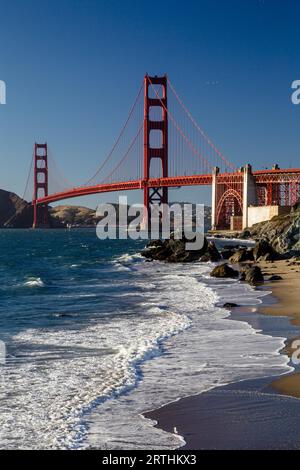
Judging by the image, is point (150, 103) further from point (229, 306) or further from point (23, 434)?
point (23, 434)

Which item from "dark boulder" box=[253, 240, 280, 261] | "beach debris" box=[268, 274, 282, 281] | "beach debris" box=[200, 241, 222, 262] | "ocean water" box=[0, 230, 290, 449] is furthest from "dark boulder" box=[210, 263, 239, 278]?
"beach debris" box=[200, 241, 222, 262]

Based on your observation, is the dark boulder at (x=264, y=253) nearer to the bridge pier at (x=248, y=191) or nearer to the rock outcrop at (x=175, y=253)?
the rock outcrop at (x=175, y=253)

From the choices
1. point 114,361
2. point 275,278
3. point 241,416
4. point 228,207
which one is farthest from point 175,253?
point 228,207

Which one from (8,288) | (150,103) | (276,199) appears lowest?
(8,288)

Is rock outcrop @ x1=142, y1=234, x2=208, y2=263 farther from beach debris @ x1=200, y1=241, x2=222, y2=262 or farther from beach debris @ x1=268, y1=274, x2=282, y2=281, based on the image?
beach debris @ x1=268, y1=274, x2=282, y2=281

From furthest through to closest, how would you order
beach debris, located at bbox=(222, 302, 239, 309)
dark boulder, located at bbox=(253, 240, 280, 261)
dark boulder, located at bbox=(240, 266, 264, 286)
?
dark boulder, located at bbox=(253, 240, 280, 261) → dark boulder, located at bbox=(240, 266, 264, 286) → beach debris, located at bbox=(222, 302, 239, 309)

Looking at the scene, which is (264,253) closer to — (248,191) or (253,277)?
(253,277)
